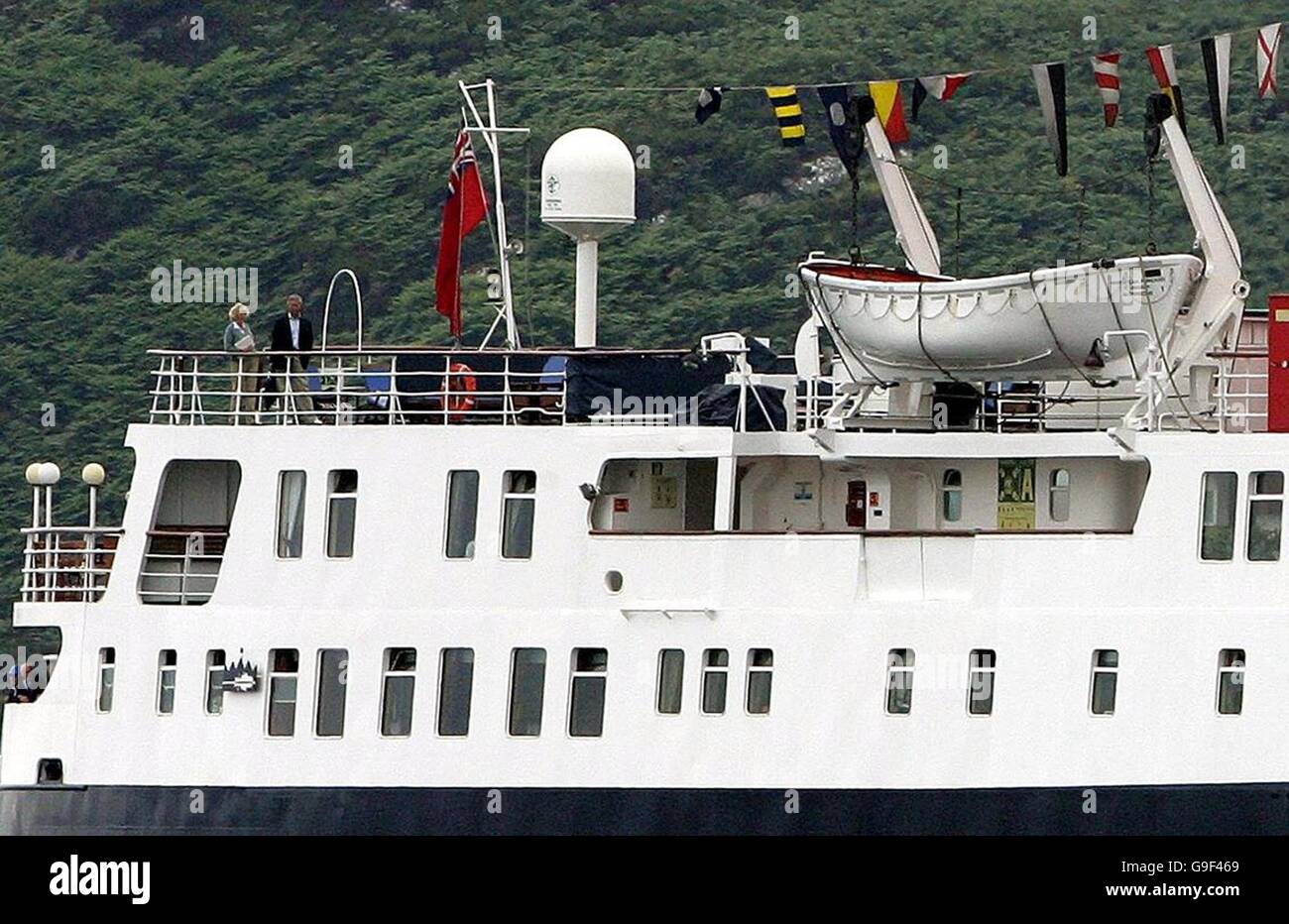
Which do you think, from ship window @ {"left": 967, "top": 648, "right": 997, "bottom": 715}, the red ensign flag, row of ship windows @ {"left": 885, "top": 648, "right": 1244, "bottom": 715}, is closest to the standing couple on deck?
the red ensign flag

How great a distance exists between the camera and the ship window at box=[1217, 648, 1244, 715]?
41.9 meters

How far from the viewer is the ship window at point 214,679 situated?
46250 mm

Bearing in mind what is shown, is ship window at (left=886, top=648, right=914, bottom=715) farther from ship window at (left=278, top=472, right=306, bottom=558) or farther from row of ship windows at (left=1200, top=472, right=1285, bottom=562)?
ship window at (left=278, top=472, right=306, bottom=558)

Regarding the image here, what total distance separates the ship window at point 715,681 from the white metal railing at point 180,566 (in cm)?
667

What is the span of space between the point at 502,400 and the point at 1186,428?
28.1 ft

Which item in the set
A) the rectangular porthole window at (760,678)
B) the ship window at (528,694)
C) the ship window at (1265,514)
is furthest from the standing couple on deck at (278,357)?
the ship window at (1265,514)

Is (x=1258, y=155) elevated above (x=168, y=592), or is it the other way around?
(x=1258, y=155)

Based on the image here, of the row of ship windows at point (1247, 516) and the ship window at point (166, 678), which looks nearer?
the row of ship windows at point (1247, 516)

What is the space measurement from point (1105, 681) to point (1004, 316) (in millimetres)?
4490

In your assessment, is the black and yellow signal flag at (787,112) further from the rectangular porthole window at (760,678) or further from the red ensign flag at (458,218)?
the rectangular porthole window at (760,678)

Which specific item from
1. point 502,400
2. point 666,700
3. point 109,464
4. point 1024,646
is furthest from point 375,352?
point 109,464
